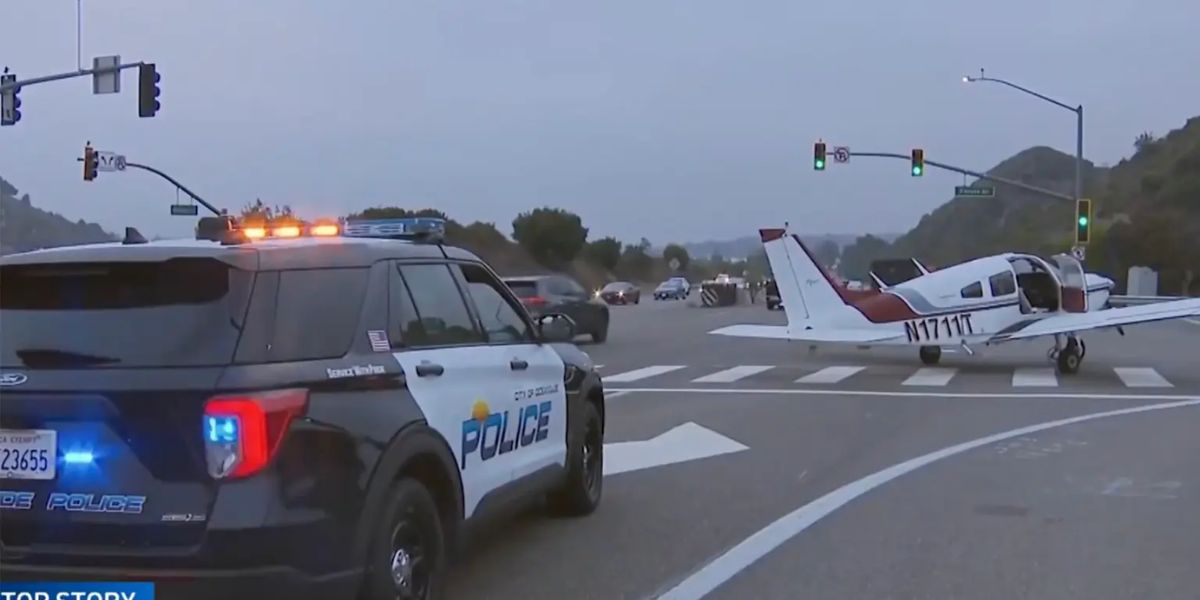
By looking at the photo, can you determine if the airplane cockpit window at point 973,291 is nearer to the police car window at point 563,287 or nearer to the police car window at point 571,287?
the police car window at point 563,287

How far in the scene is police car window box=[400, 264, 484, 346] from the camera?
6020mm

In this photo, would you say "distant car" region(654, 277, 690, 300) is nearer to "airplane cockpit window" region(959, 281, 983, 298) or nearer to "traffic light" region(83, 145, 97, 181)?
"traffic light" region(83, 145, 97, 181)

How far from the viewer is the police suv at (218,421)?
4664 millimetres

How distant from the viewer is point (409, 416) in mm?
5504

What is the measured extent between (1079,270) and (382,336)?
62.3ft

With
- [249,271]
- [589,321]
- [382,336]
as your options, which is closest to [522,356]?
[382,336]

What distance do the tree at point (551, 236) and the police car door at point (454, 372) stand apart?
86075 millimetres

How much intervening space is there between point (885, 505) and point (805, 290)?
13.8 m

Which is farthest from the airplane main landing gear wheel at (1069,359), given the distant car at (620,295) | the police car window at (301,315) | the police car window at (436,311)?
the distant car at (620,295)

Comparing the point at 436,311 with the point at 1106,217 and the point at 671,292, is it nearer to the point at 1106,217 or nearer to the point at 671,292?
the point at 671,292

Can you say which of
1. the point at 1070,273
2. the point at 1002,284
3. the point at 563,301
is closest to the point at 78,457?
the point at 1002,284

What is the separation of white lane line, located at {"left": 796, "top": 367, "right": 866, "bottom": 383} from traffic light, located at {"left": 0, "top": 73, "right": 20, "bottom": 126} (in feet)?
65.3

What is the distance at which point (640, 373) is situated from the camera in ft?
69.4

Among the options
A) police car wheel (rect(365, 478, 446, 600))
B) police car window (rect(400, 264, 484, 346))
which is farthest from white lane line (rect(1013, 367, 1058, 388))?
police car wheel (rect(365, 478, 446, 600))
